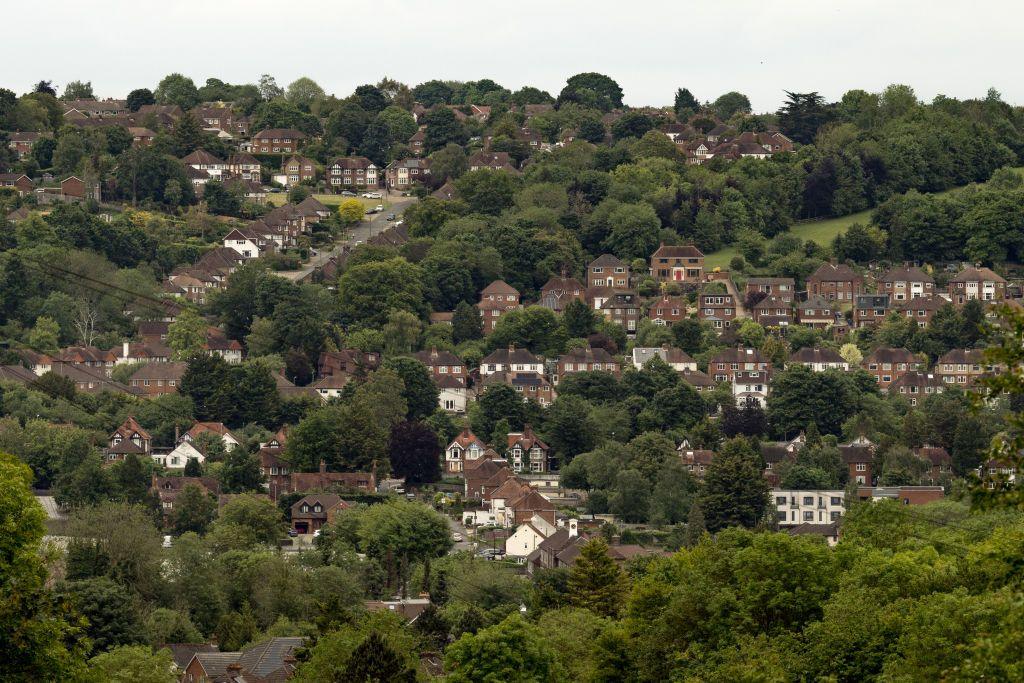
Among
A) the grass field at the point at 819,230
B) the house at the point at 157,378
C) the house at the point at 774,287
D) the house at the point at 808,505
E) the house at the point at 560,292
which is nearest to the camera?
the house at the point at 808,505

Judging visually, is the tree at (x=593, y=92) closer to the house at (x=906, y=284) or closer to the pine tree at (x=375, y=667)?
the house at (x=906, y=284)

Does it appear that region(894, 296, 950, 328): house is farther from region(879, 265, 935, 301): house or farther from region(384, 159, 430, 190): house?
region(384, 159, 430, 190): house

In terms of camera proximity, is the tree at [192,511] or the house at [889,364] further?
the house at [889,364]

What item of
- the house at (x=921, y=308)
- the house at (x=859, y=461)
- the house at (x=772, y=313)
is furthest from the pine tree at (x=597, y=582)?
the house at (x=921, y=308)

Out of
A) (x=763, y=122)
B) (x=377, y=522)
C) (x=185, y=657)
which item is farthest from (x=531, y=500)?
(x=763, y=122)

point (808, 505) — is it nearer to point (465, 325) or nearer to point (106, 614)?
point (465, 325)

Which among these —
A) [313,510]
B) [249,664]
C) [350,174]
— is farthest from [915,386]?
[350,174]

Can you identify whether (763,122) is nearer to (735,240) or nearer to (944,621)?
(735,240)
